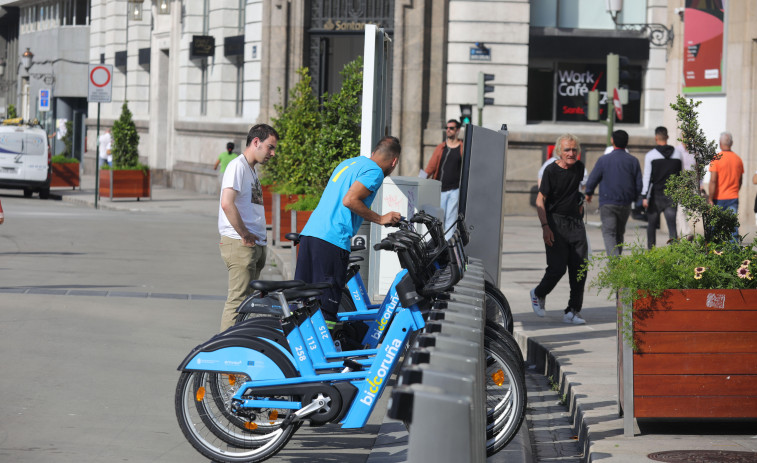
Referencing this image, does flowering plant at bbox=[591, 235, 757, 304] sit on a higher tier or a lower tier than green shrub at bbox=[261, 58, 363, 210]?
lower

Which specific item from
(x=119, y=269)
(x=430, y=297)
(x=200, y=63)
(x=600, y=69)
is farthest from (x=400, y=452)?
(x=200, y=63)

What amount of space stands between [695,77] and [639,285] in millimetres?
18205

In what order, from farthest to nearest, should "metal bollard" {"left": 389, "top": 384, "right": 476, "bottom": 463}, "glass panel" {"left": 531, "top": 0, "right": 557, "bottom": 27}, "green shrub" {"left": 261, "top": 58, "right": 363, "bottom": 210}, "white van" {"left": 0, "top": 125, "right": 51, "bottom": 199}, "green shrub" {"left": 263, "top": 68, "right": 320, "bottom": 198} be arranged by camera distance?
"white van" {"left": 0, "top": 125, "right": 51, "bottom": 199} → "glass panel" {"left": 531, "top": 0, "right": 557, "bottom": 27} → "green shrub" {"left": 263, "top": 68, "right": 320, "bottom": 198} → "green shrub" {"left": 261, "top": 58, "right": 363, "bottom": 210} → "metal bollard" {"left": 389, "top": 384, "right": 476, "bottom": 463}

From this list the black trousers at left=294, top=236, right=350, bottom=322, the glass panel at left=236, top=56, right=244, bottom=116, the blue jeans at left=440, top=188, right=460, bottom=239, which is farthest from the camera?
the glass panel at left=236, top=56, right=244, bottom=116

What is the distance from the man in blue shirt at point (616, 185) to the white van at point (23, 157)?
794 inches

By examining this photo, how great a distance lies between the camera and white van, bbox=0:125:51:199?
29.3 metres

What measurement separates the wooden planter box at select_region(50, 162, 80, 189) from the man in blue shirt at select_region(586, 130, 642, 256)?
24.1 metres

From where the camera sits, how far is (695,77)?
2348 centimetres

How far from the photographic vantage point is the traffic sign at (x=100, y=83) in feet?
92.9

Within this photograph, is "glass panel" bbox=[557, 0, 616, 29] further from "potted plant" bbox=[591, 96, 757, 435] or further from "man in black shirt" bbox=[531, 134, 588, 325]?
"potted plant" bbox=[591, 96, 757, 435]

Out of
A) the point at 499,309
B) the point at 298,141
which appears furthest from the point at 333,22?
the point at 499,309

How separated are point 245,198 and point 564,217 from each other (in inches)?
137

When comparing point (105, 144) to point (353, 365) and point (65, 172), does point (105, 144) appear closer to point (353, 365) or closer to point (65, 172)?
point (65, 172)

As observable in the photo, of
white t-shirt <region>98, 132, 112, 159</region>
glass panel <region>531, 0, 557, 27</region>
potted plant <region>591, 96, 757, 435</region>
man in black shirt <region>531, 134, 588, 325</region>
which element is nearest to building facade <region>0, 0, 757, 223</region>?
glass panel <region>531, 0, 557, 27</region>
